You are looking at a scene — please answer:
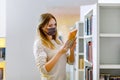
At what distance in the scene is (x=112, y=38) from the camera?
2.40 m

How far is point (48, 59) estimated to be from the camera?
85.3 inches

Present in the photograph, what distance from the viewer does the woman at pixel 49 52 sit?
6.89ft

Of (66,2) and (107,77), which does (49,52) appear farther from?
(66,2)

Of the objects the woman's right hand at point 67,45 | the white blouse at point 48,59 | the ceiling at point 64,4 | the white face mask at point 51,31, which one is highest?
the ceiling at point 64,4

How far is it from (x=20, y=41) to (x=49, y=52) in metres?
3.18

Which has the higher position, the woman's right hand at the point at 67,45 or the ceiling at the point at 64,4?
the ceiling at the point at 64,4

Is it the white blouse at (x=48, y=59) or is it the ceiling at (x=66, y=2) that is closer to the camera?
the white blouse at (x=48, y=59)

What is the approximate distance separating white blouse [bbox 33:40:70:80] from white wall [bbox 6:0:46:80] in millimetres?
3081

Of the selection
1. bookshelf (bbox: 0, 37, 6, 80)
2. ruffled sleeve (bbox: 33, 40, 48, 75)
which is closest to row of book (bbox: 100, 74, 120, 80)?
ruffled sleeve (bbox: 33, 40, 48, 75)

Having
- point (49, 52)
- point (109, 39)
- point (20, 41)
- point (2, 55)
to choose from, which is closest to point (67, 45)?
point (49, 52)

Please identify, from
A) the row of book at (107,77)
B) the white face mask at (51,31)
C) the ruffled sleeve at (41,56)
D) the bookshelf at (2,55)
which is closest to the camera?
the ruffled sleeve at (41,56)

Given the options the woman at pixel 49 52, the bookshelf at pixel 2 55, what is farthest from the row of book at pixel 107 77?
the bookshelf at pixel 2 55

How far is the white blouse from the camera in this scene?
6.90ft

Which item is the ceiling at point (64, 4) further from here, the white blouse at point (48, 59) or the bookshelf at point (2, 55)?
the white blouse at point (48, 59)
